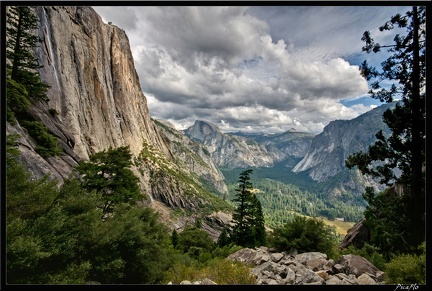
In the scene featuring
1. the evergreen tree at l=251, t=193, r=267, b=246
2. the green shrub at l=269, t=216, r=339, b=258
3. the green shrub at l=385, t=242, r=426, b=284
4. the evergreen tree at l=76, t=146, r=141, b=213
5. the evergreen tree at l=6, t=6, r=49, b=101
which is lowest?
the evergreen tree at l=251, t=193, r=267, b=246

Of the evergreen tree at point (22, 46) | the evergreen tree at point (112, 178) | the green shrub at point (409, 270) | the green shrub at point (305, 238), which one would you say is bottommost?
the green shrub at point (305, 238)

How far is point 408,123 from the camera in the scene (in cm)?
990

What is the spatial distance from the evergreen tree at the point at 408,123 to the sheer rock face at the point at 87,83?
28.5 metres

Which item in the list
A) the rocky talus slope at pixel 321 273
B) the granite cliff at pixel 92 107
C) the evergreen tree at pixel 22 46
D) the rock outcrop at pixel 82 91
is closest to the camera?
the rocky talus slope at pixel 321 273

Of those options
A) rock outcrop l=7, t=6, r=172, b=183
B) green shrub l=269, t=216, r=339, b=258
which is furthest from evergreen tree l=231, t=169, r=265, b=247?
rock outcrop l=7, t=6, r=172, b=183

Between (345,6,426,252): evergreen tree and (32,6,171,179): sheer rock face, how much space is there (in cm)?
2847

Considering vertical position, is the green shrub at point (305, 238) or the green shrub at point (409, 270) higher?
the green shrub at point (409, 270)

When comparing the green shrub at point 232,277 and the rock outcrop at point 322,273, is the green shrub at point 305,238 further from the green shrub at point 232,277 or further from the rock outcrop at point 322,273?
the green shrub at point 232,277

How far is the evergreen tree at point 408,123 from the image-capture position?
9.60 meters

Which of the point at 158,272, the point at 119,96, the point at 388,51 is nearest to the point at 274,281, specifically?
the point at 158,272

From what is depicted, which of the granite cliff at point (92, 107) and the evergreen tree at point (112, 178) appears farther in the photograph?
the granite cliff at point (92, 107)

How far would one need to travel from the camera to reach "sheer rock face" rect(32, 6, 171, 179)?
4034 cm

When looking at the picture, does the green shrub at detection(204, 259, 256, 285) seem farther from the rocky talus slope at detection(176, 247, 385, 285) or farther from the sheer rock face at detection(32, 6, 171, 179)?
the sheer rock face at detection(32, 6, 171, 179)

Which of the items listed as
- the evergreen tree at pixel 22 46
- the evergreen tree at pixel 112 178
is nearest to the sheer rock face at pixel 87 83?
the evergreen tree at pixel 22 46
